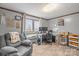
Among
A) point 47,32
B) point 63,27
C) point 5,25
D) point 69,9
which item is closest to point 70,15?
point 69,9

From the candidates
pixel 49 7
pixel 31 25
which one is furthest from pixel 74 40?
pixel 31 25

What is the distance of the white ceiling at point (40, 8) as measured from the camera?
6.72 ft

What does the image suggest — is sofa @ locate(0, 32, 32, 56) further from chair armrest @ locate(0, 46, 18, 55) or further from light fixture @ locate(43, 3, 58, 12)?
light fixture @ locate(43, 3, 58, 12)

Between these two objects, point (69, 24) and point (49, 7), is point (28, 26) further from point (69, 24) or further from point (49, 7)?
point (69, 24)

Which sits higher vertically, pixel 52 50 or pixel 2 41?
pixel 2 41

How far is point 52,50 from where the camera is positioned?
7.39 feet

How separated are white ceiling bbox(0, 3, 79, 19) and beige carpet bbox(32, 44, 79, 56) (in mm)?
764

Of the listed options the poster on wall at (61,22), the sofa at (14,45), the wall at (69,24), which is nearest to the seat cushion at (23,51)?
the sofa at (14,45)

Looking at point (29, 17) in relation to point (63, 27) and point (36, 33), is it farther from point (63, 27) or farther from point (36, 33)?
point (63, 27)

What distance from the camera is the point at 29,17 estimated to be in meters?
2.27

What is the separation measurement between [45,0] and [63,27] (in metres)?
0.80

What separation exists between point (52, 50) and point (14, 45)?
3.05ft

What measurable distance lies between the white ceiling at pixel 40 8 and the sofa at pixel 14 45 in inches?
24.9

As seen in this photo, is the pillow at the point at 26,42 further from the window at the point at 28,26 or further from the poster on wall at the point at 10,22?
the poster on wall at the point at 10,22
